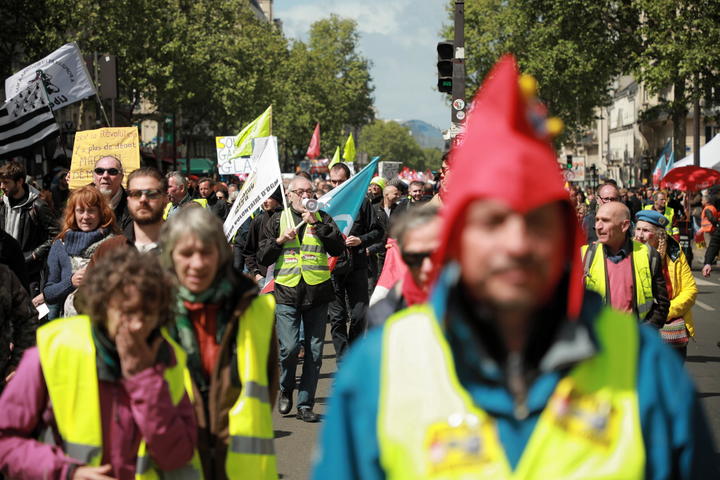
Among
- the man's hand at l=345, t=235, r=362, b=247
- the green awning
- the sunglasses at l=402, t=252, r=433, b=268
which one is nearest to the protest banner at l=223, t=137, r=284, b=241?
the man's hand at l=345, t=235, r=362, b=247

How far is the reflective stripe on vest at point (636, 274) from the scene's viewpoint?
649 cm

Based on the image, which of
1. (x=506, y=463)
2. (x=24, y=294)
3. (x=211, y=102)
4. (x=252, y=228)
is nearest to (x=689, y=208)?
(x=252, y=228)

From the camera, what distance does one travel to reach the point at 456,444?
2072mm

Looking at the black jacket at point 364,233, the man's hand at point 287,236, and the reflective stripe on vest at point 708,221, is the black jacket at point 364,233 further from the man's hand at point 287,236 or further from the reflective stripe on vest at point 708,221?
the reflective stripe on vest at point 708,221

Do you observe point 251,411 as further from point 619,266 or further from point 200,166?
point 200,166

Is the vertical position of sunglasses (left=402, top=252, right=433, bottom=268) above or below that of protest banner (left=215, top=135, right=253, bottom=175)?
below

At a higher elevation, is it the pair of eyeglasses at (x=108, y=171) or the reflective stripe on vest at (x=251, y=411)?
the pair of eyeglasses at (x=108, y=171)

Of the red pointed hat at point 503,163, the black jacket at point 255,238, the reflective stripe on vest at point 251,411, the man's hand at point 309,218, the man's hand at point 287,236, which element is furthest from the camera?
the black jacket at point 255,238

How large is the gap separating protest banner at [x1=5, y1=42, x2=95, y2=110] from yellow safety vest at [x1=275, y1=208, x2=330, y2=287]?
579cm

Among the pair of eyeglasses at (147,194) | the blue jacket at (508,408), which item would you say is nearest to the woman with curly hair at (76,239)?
the pair of eyeglasses at (147,194)

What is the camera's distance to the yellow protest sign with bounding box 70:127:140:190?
37.7 feet

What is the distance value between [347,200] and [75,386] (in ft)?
24.5

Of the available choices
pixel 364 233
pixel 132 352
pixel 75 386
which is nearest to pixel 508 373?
pixel 132 352

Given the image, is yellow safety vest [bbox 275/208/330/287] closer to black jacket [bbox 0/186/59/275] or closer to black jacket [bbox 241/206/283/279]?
black jacket [bbox 241/206/283/279]
